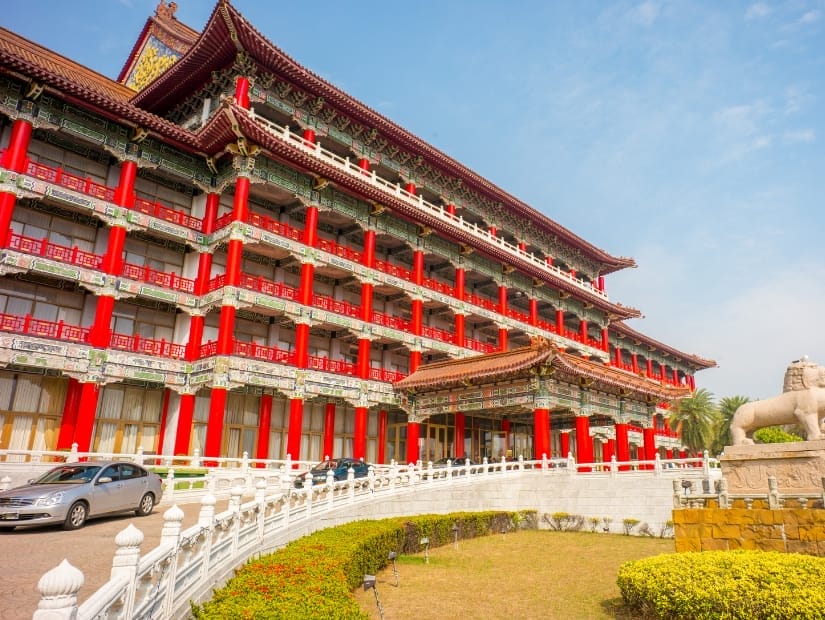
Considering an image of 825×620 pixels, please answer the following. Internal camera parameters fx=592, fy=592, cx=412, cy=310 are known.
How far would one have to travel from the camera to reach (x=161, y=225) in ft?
87.6

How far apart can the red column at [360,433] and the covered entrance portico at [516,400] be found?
7.97 ft

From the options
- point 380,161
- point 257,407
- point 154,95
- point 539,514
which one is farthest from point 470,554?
point 154,95

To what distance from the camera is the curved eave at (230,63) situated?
89.0 feet

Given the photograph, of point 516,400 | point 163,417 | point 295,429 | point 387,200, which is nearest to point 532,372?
point 516,400

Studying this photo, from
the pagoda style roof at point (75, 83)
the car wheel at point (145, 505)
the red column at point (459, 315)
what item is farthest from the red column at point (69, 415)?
the red column at point (459, 315)

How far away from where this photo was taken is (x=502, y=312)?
39875 mm

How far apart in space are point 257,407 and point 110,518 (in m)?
14.4

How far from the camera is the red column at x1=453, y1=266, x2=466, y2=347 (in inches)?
1442

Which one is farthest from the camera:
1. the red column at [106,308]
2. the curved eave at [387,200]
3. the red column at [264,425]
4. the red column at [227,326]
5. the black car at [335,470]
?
the red column at [264,425]

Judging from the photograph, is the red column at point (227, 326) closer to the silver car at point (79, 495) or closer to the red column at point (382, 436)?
the silver car at point (79, 495)

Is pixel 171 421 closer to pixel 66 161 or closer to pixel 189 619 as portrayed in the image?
pixel 66 161

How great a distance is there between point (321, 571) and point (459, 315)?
28985mm

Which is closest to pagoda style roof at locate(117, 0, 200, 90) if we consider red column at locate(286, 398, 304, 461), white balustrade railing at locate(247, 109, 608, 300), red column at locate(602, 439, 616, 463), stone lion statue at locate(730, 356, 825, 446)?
white balustrade railing at locate(247, 109, 608, 300)

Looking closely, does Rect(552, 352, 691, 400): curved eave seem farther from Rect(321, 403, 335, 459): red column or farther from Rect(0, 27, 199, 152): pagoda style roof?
Rect(0, 27, 199, 152): pagoda style roof
